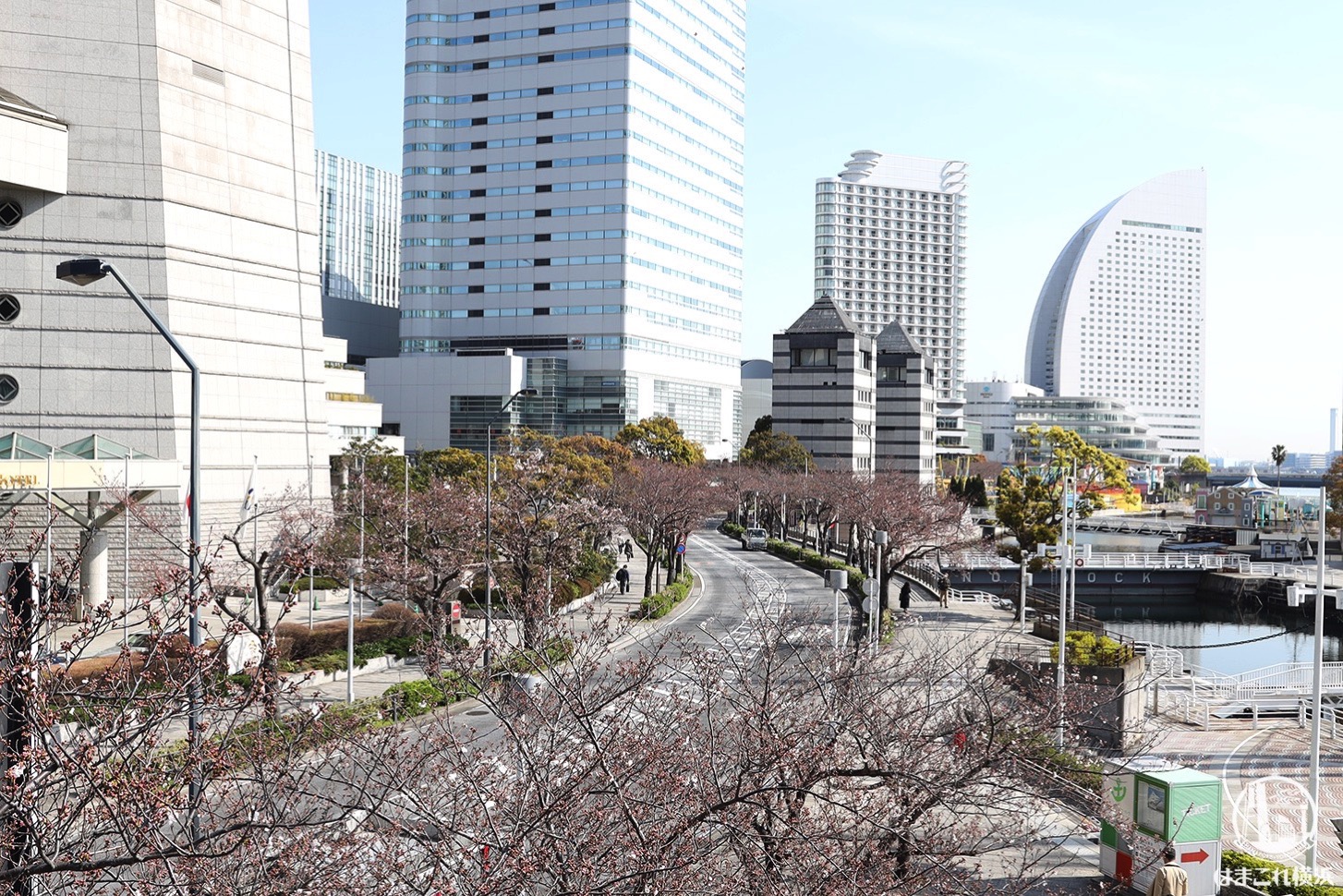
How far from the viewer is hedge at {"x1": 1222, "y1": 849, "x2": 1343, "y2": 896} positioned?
15.3 meters

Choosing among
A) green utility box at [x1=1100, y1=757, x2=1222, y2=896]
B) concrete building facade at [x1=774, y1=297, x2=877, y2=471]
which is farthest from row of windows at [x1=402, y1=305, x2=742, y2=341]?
green utility box at [x1=1100, y1=757, x2=1222, y2=896]

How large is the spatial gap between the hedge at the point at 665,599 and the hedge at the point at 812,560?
655 centimetres

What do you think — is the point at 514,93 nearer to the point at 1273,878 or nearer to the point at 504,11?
the point at 504,11

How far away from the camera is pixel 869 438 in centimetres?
9712

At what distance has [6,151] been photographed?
3838cm

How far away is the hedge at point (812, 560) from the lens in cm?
4919

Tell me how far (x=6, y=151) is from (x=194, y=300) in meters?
7.90

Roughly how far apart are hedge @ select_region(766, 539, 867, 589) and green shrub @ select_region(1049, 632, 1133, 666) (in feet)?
56.3

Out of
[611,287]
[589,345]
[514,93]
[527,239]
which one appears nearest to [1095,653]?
[589,345]

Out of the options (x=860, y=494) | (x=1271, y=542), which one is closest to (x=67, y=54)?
(x=860, y=494)

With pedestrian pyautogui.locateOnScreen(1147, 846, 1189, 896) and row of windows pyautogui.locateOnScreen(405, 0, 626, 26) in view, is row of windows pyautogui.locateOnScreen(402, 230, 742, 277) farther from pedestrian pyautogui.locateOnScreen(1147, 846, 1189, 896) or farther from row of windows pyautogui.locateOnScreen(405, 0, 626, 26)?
pedestrian pyautogui.locateOnScreen(1147, 846, 1189, 896)

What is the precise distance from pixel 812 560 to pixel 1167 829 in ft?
142

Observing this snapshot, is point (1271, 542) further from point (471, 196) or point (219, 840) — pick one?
point (219, 840)

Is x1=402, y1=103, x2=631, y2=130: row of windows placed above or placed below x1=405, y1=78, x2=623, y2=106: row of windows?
below
